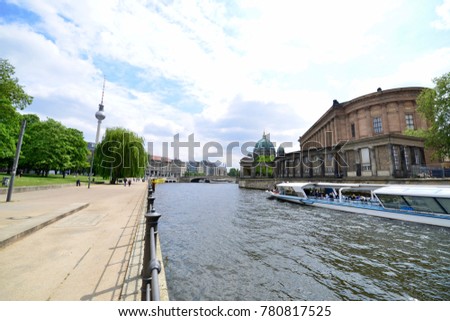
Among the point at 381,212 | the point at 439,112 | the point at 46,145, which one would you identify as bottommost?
the point at 381,212

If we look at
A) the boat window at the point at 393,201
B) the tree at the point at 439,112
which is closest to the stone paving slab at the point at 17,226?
the boat window at the point at 393,201

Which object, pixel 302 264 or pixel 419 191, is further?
pixel 419 191

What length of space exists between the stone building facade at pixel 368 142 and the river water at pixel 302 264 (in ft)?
77.1

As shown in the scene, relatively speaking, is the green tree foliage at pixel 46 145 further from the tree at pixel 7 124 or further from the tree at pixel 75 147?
the tree at pixel 7 124

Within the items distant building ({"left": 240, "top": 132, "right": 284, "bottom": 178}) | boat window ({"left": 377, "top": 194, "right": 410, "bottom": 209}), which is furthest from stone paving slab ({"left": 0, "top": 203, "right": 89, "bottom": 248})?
distant building ({"left": 240, "top": 132, "right": 284, "bottom": 178})

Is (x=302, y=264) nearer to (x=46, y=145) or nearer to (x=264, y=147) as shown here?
(x=46, y=145)

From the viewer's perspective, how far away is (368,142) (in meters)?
34.8

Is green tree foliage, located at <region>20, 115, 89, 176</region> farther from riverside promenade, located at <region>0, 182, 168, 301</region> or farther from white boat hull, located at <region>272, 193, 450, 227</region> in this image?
white boat hull, located at <region>272, 193, 450, 227</region>

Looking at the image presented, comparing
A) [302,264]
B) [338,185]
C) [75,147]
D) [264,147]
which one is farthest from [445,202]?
[264,147]

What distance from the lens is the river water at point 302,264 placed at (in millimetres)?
5824

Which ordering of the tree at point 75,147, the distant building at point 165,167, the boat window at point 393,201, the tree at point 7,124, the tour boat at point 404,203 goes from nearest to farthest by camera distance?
the tour boat at point 404,203 < the boat window at point 393,201 < the tree at point 7,124 < the tree at point 75,147 < the distant building at point 165,167

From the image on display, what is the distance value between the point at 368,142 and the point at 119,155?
147 ft

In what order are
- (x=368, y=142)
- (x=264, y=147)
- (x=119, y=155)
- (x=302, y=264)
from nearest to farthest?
(x=302, y=264), (x=368, y=142), (x=119, y=155), (x=264, y=147)

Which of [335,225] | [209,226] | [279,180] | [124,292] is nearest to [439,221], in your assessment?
[335,225]
